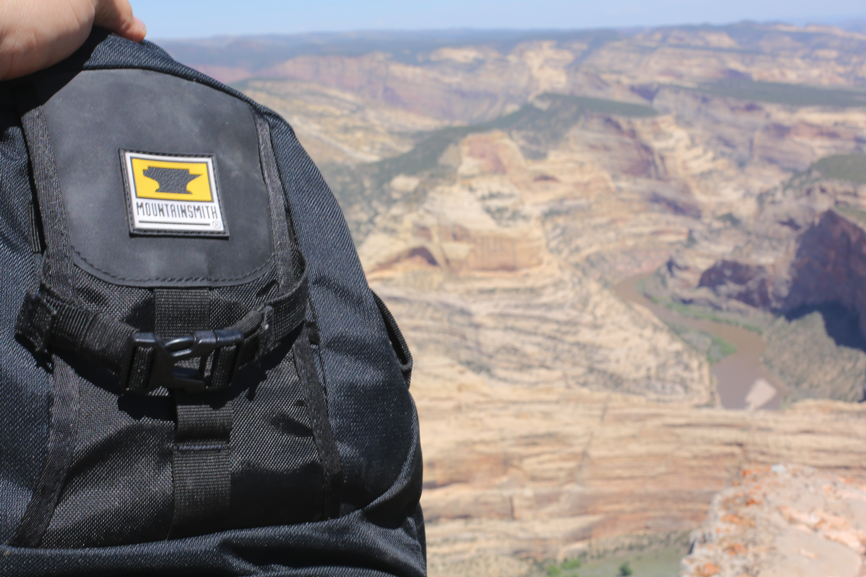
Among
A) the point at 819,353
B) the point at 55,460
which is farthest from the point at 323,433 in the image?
the point at 819,353

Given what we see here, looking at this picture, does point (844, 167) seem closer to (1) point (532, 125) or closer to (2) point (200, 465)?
(1) point (532, 125)

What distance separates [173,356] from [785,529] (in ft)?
16.9

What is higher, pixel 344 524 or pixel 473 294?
pixel 344 524

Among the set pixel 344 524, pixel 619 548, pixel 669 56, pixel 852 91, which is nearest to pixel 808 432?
pixel 619 548

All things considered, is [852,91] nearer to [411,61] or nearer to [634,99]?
[634,99]

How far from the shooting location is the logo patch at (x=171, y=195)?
124cm

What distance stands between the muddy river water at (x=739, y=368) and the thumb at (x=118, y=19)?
30.2 meters

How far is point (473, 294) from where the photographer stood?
27188mm

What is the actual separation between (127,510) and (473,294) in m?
26.2

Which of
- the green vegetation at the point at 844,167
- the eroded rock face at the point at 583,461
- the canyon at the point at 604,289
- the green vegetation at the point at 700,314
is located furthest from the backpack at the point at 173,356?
the green vegetation at the point at 844,167

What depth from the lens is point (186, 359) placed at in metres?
1.10

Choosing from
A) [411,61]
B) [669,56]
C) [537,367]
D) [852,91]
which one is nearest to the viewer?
[537,367]

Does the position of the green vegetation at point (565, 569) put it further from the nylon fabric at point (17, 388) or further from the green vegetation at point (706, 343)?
the green vegetation at point (706, 343)

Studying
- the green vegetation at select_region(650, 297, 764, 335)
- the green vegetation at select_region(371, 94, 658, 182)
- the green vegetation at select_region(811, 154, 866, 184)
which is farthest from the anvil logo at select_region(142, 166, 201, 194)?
the green vegetation at select_region(811, 154, 866, 184)
